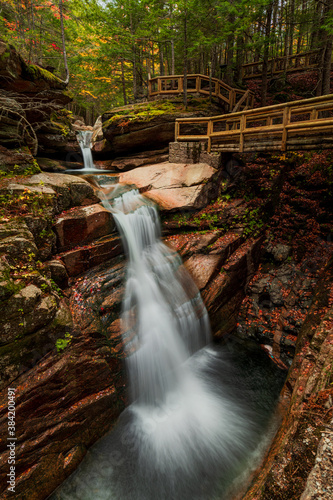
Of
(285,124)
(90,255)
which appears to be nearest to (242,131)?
(285,124)

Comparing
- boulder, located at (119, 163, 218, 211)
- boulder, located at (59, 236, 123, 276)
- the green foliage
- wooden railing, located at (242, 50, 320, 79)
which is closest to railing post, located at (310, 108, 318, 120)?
boulder, located at (119, 163, 218, 211)

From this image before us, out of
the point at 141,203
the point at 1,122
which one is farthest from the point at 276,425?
the point at 1,122

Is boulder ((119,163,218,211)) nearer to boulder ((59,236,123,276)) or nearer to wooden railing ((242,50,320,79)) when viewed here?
boulder ((59,236,123,276))

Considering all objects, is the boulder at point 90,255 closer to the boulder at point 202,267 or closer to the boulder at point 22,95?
the boulder at point 202,267

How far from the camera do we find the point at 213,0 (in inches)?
469

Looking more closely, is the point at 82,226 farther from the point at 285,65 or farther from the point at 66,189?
the point at 285,65

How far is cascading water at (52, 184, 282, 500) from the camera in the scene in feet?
14.3

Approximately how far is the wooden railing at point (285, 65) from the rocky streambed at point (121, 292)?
12.8 metres

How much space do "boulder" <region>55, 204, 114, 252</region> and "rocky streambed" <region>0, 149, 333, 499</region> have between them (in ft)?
0.10

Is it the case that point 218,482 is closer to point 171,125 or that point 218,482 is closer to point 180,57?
point 171,125

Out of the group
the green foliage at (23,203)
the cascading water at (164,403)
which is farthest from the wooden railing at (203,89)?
the green foliage at (23,203)

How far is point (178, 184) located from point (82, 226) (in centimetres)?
446

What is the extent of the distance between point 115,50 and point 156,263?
1566 centimetres

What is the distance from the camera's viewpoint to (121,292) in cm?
624
